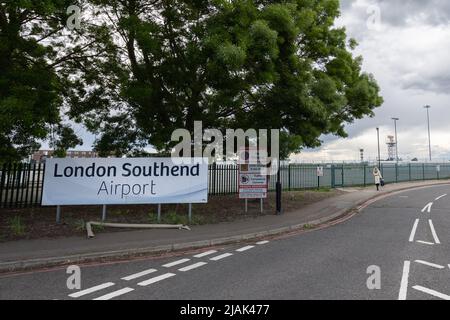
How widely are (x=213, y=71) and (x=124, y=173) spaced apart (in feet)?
14.5

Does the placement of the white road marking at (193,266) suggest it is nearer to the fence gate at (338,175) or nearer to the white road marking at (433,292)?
the white road marking at (433,292)

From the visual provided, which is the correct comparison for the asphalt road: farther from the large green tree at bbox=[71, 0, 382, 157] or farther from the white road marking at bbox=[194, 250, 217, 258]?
the large green tree at bbox=[71, 0, 382, 157]

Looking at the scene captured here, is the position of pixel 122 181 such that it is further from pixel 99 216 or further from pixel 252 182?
pixel 252 182

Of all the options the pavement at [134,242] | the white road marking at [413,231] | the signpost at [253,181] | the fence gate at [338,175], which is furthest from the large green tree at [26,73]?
the fence gate at [338,175]

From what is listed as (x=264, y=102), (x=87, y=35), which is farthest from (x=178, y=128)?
(x=87, y=35)

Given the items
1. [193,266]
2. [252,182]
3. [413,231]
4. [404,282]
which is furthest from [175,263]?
[413,231]

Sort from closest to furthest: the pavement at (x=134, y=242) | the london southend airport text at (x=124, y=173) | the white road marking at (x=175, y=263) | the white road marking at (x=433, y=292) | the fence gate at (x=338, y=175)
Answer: the white road marking at (x=433, y=292)
the white road marking at (x=175, y=263)
the pavement at (x=134, y=242)
the london southend airport text at (x=124, y=173)
the fence gate at (x=338, y=175)

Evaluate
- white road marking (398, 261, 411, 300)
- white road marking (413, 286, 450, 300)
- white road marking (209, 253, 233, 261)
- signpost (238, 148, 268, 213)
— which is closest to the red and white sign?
signpost (238, 148, 268, 213)

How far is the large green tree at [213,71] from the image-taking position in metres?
9.38

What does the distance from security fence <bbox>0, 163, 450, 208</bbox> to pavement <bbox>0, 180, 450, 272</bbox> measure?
5.06 m

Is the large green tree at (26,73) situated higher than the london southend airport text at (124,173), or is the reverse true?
the large green tree at (26,73)

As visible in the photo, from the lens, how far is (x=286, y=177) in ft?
84.0

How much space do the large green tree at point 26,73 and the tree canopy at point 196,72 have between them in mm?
80
